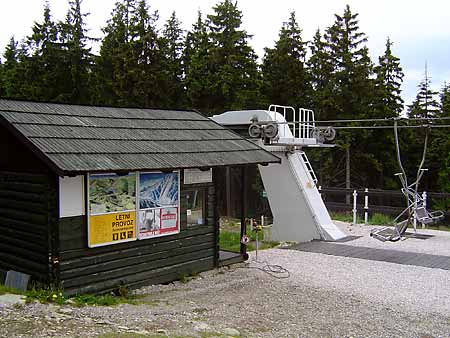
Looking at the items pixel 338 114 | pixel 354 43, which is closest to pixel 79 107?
pixel 338 114

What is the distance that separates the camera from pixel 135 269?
351 inches

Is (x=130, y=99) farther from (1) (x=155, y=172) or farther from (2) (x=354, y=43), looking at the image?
(1) (x=155, y=172)

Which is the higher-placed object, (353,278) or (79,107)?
(79,107)

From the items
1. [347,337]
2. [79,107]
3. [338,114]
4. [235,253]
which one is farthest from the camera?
[338,114]

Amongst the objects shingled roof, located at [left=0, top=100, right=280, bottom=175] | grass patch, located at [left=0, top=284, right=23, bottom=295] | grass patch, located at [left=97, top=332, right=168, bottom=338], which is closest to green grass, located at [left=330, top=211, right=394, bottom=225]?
shingled roof, located at [left=0, top=100, right=280, bottom=175]

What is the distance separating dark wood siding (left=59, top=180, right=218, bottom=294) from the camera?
26.0 ft

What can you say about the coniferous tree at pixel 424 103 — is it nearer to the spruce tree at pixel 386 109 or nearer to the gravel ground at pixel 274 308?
the spruce tree at pixel 386 109

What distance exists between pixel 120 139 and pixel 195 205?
2182 millimetres

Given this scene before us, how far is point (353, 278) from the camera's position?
33.9 ft

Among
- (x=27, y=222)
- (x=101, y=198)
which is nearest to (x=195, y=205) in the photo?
(x=101, y=198)

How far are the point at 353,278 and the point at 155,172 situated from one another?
15.1 feet

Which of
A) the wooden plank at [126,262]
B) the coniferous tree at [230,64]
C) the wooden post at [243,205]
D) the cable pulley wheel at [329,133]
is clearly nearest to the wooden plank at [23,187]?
the wooden plank at [126,262]

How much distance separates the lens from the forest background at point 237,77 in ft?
94.4

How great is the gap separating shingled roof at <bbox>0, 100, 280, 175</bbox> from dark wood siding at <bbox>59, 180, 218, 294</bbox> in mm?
987
